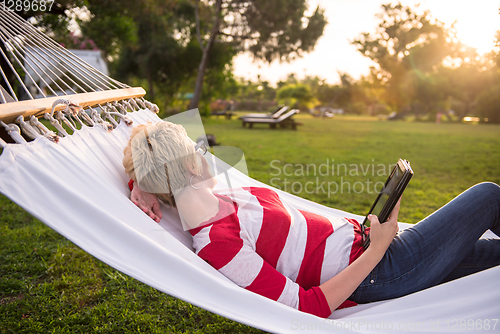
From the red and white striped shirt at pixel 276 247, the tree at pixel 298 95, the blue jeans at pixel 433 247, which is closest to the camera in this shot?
the red and white striped shirt at pixel 276 247

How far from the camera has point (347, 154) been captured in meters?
6.43

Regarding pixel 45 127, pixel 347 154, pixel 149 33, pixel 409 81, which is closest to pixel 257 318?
pixel 45 127

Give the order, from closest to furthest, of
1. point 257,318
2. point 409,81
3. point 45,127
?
point 257,318
point 45,127
point 409,81

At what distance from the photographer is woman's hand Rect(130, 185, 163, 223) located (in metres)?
1.16

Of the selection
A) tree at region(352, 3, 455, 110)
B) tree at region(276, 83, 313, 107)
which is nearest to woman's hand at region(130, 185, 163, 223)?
tree at region(352, 3, 455, 110)

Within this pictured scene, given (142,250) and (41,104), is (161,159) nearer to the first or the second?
(142,250)

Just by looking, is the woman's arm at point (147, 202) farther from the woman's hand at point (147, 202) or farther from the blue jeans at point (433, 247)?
the blue jeans at point (433, 247)

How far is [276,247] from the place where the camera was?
1099 millimetres

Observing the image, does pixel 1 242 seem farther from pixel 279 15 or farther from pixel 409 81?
pixel 409 81

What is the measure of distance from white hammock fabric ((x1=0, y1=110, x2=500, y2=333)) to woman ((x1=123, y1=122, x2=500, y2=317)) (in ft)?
0.22

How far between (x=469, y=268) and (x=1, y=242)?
288 centimetres

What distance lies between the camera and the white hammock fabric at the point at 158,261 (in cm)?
89

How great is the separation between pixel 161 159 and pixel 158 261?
34 centimetres

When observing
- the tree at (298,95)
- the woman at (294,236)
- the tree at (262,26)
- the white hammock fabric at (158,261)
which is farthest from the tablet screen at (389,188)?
the tree at (298,95)
